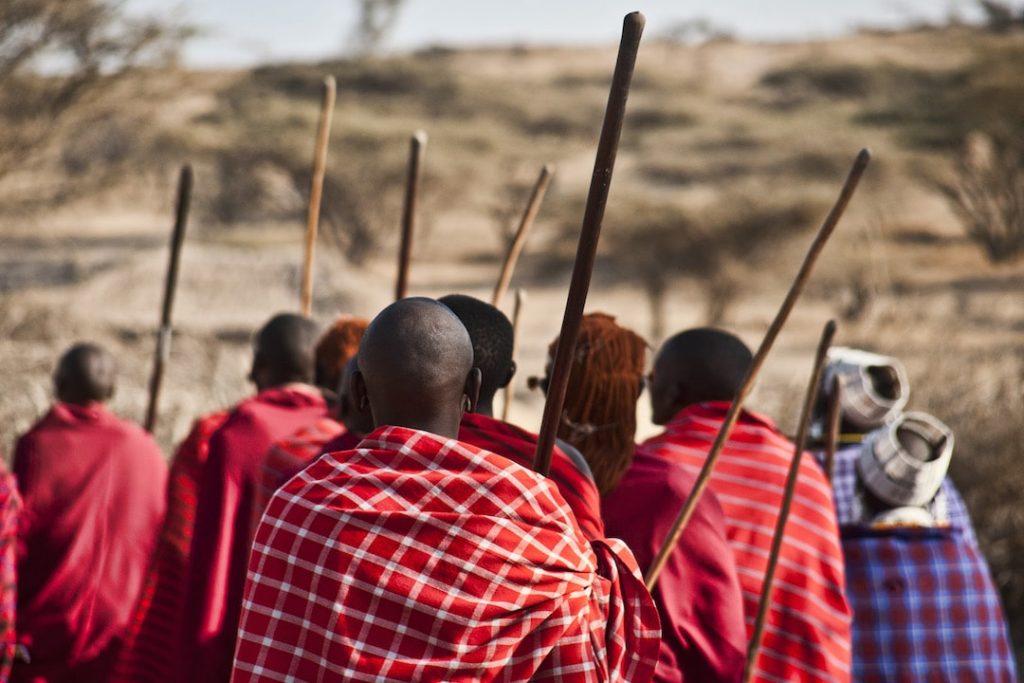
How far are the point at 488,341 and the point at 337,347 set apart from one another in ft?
3.70

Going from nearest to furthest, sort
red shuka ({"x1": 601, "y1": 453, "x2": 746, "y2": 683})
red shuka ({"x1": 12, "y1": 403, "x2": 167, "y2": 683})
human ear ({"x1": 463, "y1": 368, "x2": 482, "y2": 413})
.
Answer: human ear ({"x1": 463, "y1": 368, "x2": 482, "y2": 413}), red shuka ({"x1": 601, "y1": 453, "x2": 746, "y2": 683}), red shuka ({"x1": 12, "y1": 403, "x2": 167, "y2": 683})

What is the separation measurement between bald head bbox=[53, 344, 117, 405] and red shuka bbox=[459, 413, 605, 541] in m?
2.29

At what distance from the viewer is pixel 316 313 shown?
1348 cm

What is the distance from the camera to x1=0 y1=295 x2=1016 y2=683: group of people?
1.89 meters

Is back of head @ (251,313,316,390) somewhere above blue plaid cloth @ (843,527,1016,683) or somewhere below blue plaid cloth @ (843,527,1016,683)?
above

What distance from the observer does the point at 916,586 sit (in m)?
3.20

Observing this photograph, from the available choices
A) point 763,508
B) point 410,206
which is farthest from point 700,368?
point 410,206

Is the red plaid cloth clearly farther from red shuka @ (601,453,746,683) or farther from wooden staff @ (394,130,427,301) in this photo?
wooden staff @ (394,130,427,301)

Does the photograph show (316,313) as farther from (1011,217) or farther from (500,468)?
(1011,217)

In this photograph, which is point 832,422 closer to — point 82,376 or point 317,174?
point 317,174

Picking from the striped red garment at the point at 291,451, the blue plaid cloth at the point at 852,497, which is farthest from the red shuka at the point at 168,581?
the blue plaid cloth at the point at 852,497

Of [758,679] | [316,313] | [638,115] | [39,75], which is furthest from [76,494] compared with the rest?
[638,115]

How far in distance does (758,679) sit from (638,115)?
111 feet

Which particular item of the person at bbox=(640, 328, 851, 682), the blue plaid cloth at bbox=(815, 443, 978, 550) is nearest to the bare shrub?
the blue plaid cloth at bbox=(815, 443, 978, 550)
